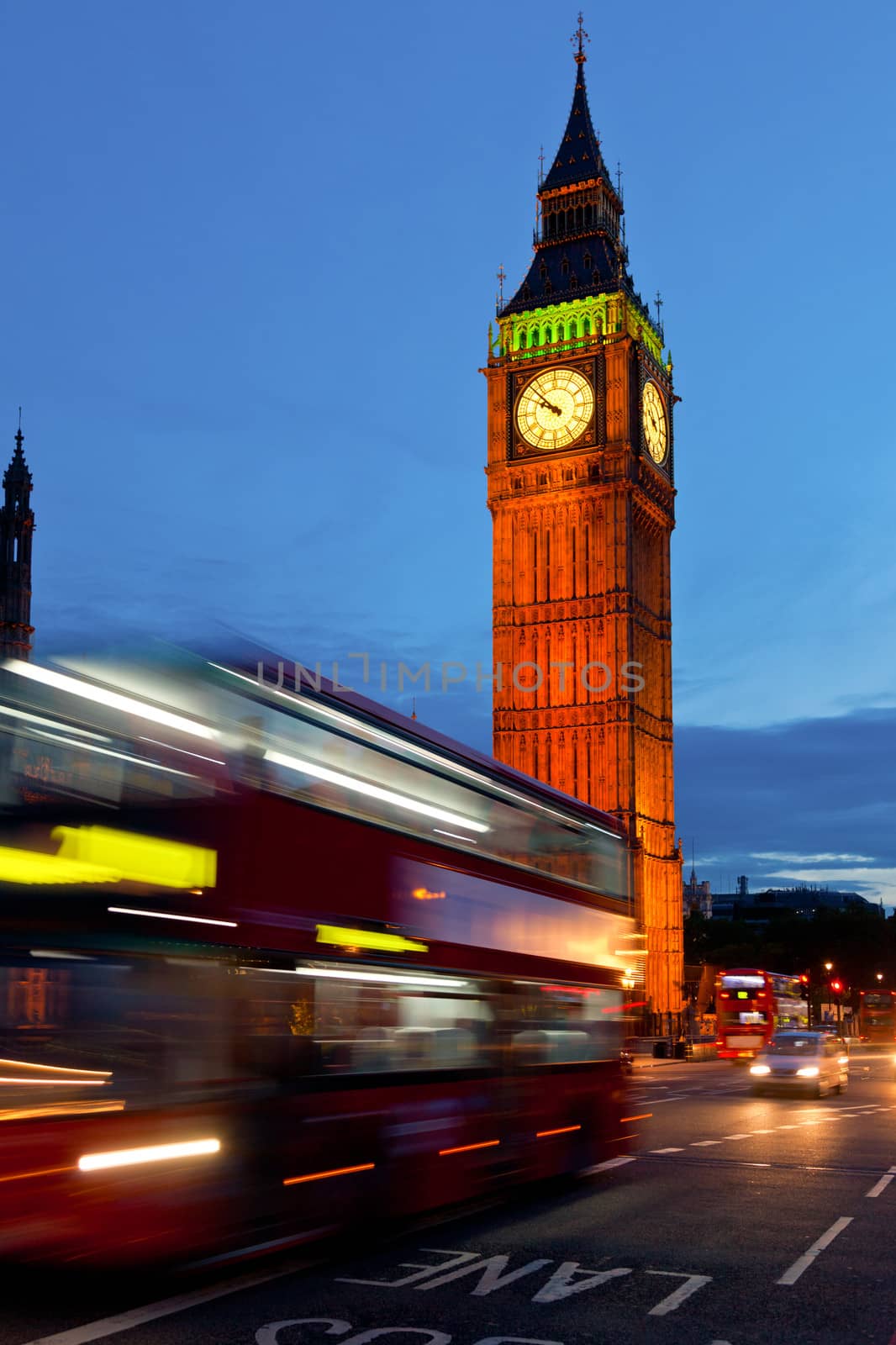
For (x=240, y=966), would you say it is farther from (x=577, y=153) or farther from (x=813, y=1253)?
(x=577, y=153)

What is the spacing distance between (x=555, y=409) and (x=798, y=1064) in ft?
157

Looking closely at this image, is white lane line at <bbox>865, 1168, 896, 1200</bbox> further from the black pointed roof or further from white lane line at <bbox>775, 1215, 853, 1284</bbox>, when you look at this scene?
the black pointed roof

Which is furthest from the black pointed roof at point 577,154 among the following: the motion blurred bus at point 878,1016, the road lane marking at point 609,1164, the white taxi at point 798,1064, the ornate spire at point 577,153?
the road lane marking at point 609,1164

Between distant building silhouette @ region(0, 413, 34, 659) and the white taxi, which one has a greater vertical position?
distant building silhouette @ region(0, 413, 34, 659)

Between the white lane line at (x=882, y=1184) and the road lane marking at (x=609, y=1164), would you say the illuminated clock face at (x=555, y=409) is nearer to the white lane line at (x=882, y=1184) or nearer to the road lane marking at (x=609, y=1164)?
the road lane marking at (x=609, y=1164)

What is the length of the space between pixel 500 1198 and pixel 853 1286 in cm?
449

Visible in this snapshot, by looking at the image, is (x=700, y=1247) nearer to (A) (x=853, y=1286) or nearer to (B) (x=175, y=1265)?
(A) (x=853, y=1286)

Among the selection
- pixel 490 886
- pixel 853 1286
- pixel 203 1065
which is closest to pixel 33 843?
pixel 203 1065

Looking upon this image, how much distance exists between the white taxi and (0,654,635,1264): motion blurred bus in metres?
16.3

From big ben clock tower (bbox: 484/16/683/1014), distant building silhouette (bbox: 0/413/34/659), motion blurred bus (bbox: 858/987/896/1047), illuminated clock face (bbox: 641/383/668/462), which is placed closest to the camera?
distant building silhouette (bbox: 0/413/34/659)

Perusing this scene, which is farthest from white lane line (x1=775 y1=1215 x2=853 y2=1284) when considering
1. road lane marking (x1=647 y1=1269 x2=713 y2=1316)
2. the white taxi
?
the white taxi

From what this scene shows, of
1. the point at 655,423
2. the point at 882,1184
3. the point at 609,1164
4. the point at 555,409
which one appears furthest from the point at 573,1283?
the point at 655,423

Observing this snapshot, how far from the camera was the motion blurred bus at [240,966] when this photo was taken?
6.89 m

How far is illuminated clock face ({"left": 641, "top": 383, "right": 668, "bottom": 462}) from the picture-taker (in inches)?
2825
